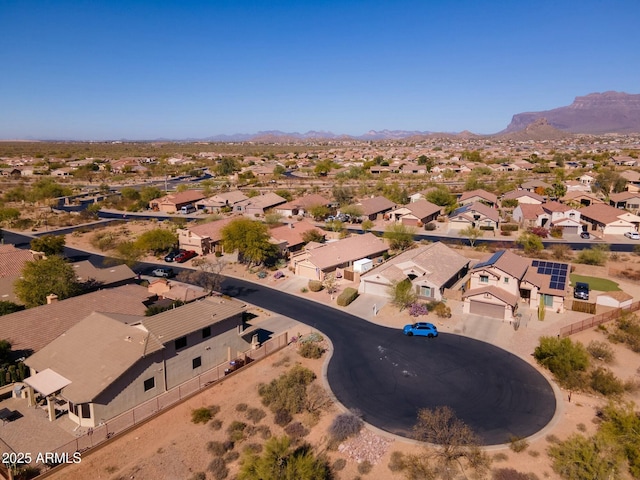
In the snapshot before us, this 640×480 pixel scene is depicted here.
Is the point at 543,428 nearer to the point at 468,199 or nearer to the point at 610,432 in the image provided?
the point at 610,432

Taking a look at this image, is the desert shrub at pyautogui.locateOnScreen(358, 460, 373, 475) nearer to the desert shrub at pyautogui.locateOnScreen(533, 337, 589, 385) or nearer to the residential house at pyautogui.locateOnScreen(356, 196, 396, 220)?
the desert shrub at pyautogui.locateOnScreen(533, 337, 589, 385)

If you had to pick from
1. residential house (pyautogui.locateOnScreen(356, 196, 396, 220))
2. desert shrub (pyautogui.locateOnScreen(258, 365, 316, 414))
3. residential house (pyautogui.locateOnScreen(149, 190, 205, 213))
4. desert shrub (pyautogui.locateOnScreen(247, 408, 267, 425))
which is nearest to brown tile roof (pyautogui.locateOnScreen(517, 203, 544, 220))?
residential house (pyautogui.locateOnScreen(356, 196, 396, 220))

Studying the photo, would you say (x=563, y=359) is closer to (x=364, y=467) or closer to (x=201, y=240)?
(x=364, y=467)

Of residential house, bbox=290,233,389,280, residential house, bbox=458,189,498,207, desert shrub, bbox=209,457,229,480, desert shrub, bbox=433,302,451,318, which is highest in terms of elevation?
residential house, bbox=458,189,498,207

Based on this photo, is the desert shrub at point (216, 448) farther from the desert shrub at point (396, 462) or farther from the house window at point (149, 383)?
the desert shrub at point (396, 462)

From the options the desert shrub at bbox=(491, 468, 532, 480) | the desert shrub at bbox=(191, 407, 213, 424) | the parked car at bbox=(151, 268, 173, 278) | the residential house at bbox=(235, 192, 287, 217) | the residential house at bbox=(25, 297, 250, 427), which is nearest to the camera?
the desert shrub at bbox=(491, 468, 532, 480)

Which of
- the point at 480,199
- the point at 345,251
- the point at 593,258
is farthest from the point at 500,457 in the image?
the point at 480,199

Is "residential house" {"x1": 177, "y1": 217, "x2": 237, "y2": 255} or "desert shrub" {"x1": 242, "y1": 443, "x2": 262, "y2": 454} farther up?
"residential house" {"x1": 177, "y1": 217, "x2": 237, "y2": 255}

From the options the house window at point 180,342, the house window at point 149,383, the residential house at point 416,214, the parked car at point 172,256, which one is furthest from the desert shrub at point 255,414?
the residential house at point 416,214

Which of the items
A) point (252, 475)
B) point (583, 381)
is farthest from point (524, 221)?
point (252, 475)
